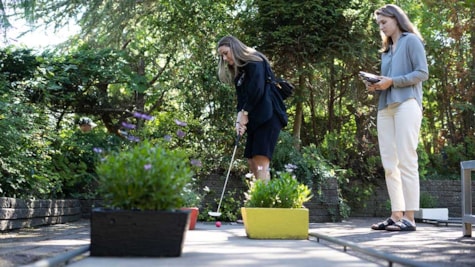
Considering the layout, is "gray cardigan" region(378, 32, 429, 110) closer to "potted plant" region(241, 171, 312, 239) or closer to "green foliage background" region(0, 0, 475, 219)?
"potted plant" region(241, 171, 312, 239)

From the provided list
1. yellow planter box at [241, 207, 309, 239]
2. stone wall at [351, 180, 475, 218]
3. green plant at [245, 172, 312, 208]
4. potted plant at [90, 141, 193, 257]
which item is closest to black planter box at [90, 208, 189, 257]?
potted plant at [90, 141, 193, 257]

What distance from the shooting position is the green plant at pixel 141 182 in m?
2.73

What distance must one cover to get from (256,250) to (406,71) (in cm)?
214

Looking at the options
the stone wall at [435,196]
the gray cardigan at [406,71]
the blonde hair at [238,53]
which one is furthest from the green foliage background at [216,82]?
the gray cardigan at [406,71]

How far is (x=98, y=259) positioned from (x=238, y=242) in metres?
1.20

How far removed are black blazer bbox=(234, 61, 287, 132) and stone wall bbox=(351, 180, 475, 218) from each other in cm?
376

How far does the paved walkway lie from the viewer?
2.69 meters

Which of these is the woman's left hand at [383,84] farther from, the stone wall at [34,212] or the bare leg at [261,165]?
the stone wall at [34,212]

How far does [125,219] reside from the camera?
8.80 feet

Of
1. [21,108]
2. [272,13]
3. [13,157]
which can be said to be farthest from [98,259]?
[272,13]

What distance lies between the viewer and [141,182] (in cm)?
271

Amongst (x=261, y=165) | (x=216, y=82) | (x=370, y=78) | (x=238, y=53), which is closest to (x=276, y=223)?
(x=261, y=165)

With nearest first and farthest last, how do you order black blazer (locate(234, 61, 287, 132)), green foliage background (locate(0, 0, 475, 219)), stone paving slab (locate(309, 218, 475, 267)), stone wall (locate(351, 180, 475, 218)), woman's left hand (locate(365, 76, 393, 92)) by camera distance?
stone paving slab (locate(309, 218, 475, 267)) < woman's left hand (locate(365, 76, 393, 92)) < black blazer (locate(234, 61, 287, 132)) < green foliage background (locate(0, 0, 475, 219)) < stone wall (locate(351, 180, 475, 218))

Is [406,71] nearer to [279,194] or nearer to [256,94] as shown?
[256,94]
